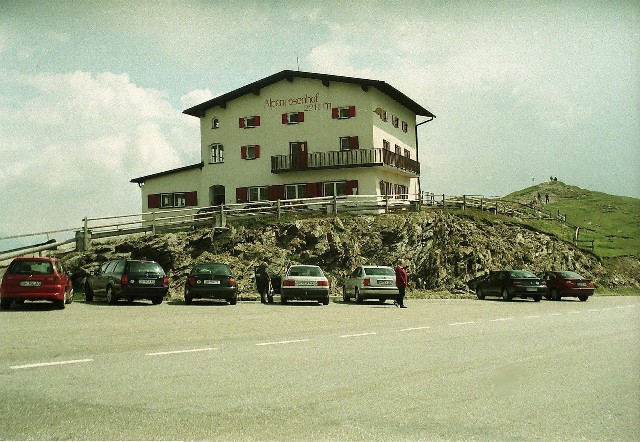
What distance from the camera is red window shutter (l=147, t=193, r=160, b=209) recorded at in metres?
46.8

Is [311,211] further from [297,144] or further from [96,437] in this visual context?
[96,437]

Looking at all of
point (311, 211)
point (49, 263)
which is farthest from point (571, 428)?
point (311, 211)

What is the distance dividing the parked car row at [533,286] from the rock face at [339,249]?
12.1 feet

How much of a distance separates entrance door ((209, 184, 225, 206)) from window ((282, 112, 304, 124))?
6827 mm

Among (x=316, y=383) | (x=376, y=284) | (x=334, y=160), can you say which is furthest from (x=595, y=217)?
(x=316, y=383)

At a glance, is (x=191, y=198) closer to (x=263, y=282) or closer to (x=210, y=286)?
(x=263, y=282)

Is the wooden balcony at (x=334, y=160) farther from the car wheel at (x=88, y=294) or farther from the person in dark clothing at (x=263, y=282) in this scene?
the car wheel at (x=88, y=294)

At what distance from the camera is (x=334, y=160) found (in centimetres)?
4247

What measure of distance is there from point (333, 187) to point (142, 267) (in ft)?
71.4

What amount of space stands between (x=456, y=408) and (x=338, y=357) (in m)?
3.45

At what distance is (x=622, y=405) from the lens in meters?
6.64

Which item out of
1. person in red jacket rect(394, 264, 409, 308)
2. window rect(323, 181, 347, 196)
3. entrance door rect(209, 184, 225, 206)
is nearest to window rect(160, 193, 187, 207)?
entrance door rect(209, 184, 225, 206)

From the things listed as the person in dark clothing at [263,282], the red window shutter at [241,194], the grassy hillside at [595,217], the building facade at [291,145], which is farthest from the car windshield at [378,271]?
the red window shutter at [241,194]

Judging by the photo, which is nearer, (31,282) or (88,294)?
(31,282)
